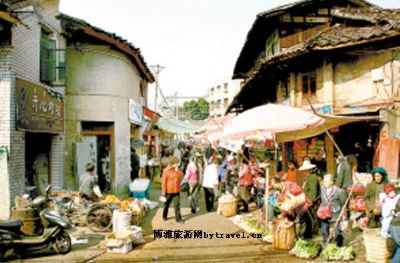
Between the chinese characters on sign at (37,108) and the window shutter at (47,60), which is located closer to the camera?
the chinese characters on sign at (37,108)

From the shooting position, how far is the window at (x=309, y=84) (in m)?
14.3

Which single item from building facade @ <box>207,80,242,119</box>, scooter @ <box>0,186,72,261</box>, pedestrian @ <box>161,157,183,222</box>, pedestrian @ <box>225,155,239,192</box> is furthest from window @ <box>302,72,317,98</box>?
building facade @ <box>207,80,242,119</box>

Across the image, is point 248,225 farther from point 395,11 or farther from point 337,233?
point 395,11

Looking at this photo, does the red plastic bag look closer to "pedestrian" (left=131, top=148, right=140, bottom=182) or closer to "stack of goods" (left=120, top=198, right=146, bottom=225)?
"stack of goods" (left=120, top=198, right=146, bottom=225)

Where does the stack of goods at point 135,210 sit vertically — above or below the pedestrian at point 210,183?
below

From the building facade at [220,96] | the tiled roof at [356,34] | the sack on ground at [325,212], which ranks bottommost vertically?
the sack on ground at [325,212]

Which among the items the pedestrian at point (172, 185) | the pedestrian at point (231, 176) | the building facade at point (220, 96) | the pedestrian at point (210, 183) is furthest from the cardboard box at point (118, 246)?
the building facade at point (220, 96)

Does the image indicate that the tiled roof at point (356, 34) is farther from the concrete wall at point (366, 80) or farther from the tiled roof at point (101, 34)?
the tiled roof at point (101, 34)

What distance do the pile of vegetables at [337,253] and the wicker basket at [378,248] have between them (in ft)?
1.11

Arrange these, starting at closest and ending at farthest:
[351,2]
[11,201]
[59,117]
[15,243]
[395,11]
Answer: [15,243], [11,201], [59,117], [395,11], [351,2]

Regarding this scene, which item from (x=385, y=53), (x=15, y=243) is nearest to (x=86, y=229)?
(x=15, y=243)

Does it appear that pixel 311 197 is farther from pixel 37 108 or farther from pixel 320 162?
pixel 37 108

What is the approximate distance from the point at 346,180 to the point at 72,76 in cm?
1001

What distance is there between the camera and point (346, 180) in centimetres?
1041
